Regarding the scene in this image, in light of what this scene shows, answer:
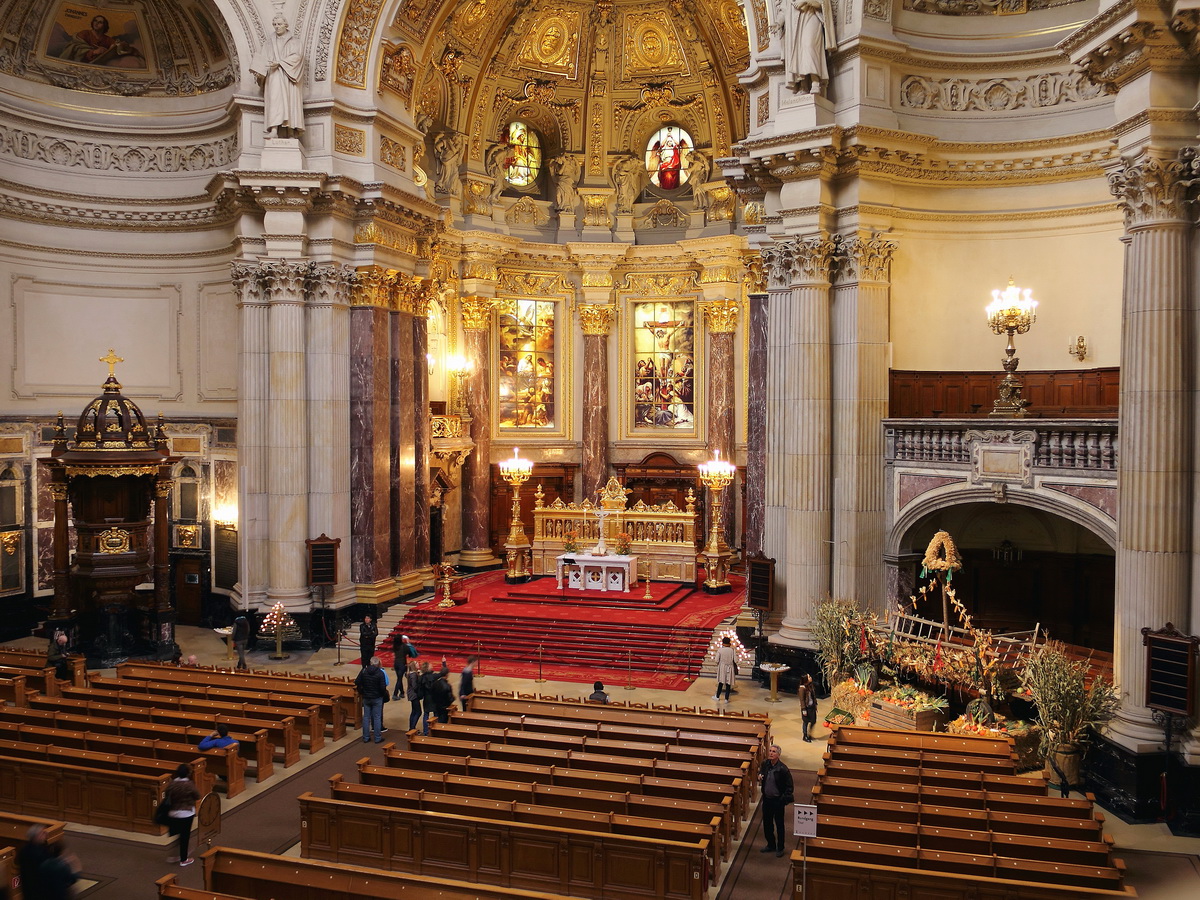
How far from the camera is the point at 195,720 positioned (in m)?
15.8

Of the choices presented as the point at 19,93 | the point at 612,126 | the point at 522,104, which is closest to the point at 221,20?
Answer: the point at 19,93

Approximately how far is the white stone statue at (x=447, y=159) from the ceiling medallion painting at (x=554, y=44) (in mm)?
3215

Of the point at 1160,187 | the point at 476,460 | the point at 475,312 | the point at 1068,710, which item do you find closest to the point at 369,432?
the point at 476,460

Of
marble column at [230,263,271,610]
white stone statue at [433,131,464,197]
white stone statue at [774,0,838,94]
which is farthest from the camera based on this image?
white stone statue at [433,131,464,197]

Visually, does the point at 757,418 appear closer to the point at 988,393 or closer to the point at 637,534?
the point at 988,393

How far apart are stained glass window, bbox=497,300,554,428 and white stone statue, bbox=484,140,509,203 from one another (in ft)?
11.7

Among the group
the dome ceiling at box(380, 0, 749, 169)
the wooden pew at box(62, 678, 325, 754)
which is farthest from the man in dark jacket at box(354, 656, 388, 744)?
the dome ceiling at box(380, 0, 749, 169)

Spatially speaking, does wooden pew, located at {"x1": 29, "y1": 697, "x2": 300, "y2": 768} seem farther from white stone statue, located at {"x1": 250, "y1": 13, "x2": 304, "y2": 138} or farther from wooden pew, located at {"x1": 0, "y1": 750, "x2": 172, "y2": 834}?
white stone statue, located at {"x1": 250, "y1": 13, "x2": 304, "y2": 138}

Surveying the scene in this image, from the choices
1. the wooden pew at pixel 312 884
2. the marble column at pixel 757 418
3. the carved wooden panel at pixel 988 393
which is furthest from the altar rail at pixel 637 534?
the wooden pew at pixel 312 884

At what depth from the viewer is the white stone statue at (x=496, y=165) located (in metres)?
31.3

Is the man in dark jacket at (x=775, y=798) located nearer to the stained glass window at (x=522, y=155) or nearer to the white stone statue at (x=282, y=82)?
the white stone statue at (x=282, y=82)

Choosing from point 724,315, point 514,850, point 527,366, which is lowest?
point 514,850

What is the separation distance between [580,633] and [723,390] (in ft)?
36.3

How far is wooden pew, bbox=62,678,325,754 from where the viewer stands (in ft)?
53.1
